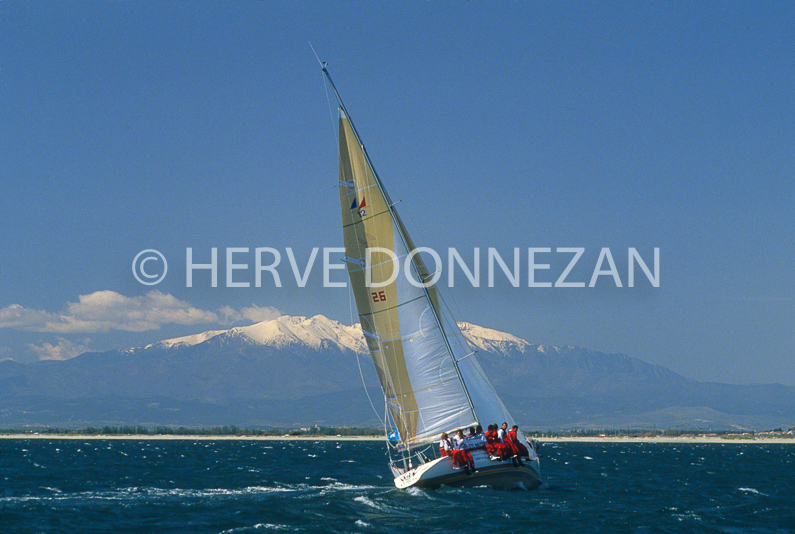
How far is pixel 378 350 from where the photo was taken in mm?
36969

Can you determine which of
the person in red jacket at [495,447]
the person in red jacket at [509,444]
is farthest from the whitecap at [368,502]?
the person in red jacket at [509,444]

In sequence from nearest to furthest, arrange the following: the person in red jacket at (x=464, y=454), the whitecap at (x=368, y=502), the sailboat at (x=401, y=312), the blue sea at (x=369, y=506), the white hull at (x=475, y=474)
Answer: the blue sea at (x=369, y=506) < the whitecap at (x=368, y=502) < the person in red jacket at (x=464, y=454) < the white hull at (x=475, y=474) < the sailboat at (x=401, y=312)

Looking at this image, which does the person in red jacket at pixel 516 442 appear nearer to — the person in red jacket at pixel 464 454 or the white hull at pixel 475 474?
the white hull at pixel 475 474

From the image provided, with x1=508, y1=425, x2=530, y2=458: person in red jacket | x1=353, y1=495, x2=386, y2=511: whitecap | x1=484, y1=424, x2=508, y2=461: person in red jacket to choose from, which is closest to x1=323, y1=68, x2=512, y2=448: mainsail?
x1=484, y1=424, x2=508, y2=461: person in red jacket

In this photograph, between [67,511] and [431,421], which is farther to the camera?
[431,421]

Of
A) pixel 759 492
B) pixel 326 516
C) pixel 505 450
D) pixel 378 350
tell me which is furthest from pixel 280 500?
pixel 759 492

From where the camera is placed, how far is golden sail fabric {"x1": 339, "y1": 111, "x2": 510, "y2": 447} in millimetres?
36156

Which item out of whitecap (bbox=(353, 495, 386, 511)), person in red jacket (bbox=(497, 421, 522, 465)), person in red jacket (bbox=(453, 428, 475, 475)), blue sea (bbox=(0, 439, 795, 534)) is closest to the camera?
blue sea (bbox=(0, 439, 795, 534))

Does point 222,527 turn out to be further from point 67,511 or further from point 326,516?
point 67,511

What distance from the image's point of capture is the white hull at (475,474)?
3438cm

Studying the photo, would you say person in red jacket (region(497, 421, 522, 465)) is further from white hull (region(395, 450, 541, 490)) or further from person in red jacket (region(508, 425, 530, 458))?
white hull (region(395, 450, 541, 490))

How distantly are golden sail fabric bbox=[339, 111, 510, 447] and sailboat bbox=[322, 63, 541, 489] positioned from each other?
1.7 inches

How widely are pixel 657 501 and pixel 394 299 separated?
1510 cm

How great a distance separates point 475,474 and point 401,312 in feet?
24.3
